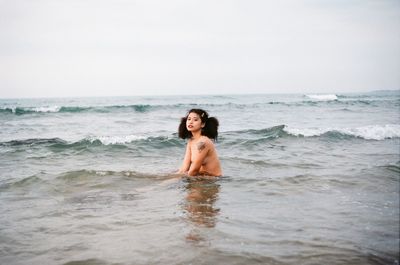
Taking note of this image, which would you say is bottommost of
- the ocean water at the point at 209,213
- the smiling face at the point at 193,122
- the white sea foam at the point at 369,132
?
the ocean water at the point at 209,213

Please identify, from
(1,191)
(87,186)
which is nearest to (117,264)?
(87,186)

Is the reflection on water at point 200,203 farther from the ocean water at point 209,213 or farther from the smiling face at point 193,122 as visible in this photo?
the smiling face at point 193,122

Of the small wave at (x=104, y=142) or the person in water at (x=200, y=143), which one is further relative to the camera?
the small wave at (x=104, y=142)

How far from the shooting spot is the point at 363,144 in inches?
472

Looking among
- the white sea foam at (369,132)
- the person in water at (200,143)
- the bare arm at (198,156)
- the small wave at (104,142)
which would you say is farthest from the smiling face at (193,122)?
the white sea foam at (369,132)

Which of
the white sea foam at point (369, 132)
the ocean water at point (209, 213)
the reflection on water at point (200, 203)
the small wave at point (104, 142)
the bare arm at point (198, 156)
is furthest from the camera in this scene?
the white sea foam at point (369, 132)

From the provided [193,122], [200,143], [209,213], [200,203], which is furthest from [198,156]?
[209,213]

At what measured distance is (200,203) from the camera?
5023mm

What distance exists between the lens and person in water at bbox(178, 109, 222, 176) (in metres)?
6.50

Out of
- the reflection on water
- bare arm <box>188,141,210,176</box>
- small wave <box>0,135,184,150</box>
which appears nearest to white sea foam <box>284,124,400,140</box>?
small wave <box>0,135,184,150</box>

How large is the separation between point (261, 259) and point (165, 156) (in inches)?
316

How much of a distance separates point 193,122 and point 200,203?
1.90 meters

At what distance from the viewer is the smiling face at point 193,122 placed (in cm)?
652

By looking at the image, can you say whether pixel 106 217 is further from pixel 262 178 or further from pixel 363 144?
pixel 363 144
